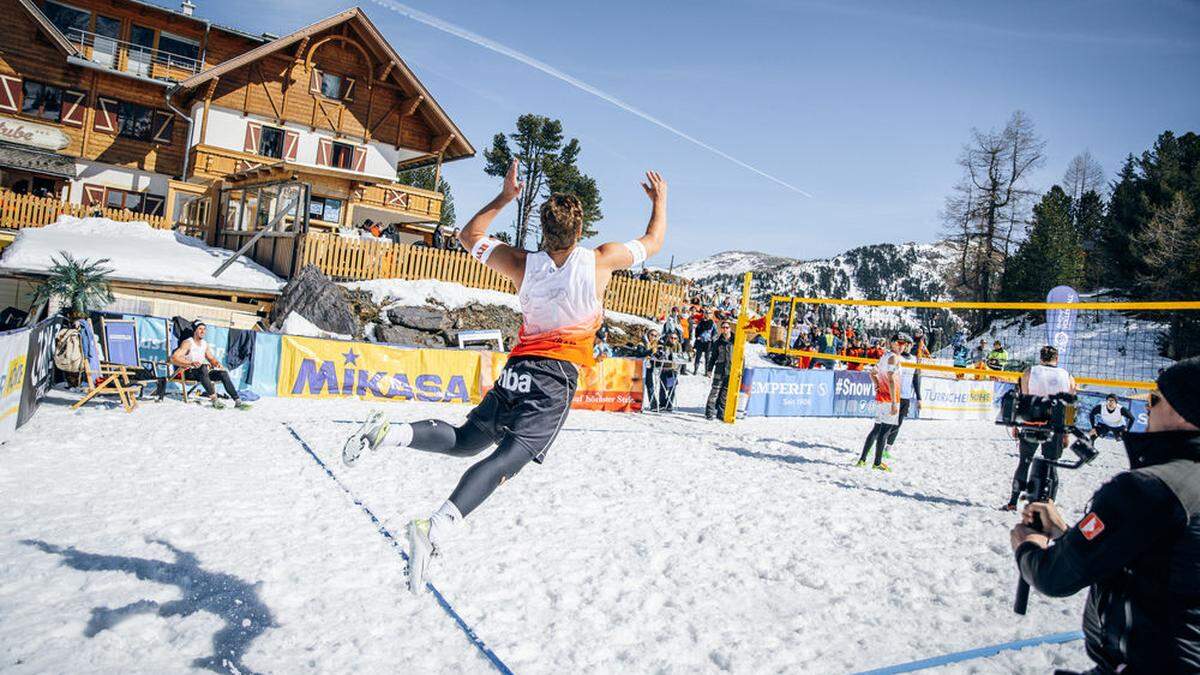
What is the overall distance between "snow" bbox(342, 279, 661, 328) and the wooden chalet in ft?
19.6

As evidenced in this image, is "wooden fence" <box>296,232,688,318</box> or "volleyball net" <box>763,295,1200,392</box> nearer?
"volleyball net" <box>763,295,1200,392</box>

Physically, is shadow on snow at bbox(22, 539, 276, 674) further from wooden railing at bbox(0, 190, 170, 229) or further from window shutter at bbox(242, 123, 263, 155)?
window shutter at bbox(242, 123, 263, 155)

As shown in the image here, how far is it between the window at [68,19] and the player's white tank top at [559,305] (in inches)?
1262

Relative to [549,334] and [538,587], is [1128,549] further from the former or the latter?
[538,587]

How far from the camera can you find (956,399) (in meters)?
18.5

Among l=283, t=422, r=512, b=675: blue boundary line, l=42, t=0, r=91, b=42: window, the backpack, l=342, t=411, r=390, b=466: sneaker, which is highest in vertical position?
l=42, t=0, r=91, b=42: window

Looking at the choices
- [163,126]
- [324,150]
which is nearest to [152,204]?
[163,126]

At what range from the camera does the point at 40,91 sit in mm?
25266

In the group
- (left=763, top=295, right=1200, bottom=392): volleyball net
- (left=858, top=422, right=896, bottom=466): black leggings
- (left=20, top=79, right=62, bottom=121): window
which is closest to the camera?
(left=858, top=422, right=896, bottom=466): black leggings

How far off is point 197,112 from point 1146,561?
31361 mm

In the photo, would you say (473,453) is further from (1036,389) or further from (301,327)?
(301,327)

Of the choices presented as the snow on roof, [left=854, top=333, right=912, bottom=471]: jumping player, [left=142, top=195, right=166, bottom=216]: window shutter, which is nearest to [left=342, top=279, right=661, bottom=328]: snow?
the snow on roof

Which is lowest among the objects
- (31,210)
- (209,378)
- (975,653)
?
(975,653)

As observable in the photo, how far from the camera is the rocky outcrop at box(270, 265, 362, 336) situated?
15.7 metres
